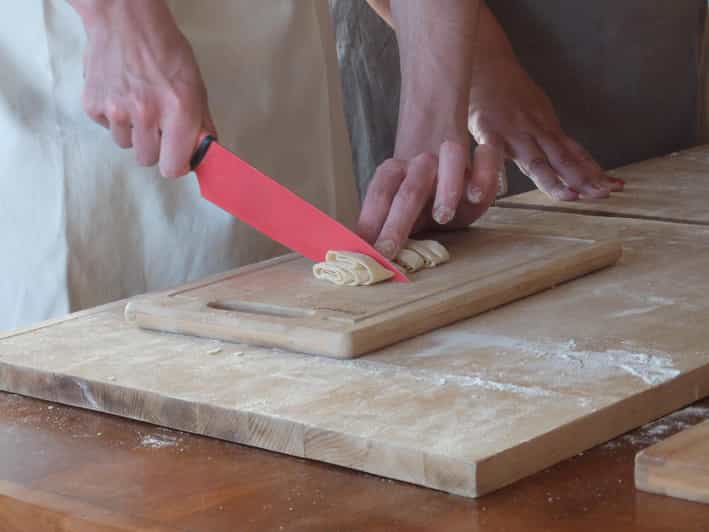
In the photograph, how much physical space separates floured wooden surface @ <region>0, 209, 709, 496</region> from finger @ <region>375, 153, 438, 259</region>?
0.18 m

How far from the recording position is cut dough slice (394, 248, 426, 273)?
125 cm

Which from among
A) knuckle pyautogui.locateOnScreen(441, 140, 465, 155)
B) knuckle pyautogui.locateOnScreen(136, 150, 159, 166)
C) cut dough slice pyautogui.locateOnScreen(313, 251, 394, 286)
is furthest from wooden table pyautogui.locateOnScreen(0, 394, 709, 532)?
knuckle pyautogui.locateOnScreen(441, 140, 465, 155)

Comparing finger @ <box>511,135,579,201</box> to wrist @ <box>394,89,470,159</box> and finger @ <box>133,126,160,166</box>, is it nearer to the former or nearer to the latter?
wrist @ <box>394,89,470,159</box>

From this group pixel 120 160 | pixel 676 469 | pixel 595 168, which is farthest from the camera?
pixel 595 168

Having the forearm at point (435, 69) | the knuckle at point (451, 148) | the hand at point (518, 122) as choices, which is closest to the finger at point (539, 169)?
the hand at point (518, 122)

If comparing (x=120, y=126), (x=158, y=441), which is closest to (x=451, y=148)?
(x=120, y=126)

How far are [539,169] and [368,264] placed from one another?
63cm

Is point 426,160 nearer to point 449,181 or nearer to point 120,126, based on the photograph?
point 449,181

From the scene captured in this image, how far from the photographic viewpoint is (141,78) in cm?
125

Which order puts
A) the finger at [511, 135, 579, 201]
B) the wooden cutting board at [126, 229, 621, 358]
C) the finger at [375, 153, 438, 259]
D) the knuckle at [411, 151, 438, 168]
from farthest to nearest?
the finger at [511, 135, 579, 201]
the knuckle at [411, 151, 438, 168]
the finger at [375, 153, 438, 259]
the wooden cutting board at [126, 229, 621, 358]

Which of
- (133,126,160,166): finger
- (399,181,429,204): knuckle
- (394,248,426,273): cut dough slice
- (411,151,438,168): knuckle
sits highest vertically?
(133,126,160,166): finger

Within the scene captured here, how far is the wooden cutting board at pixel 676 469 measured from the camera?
74 centimetres

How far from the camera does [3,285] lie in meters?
1.45

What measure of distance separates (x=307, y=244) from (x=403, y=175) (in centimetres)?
20
